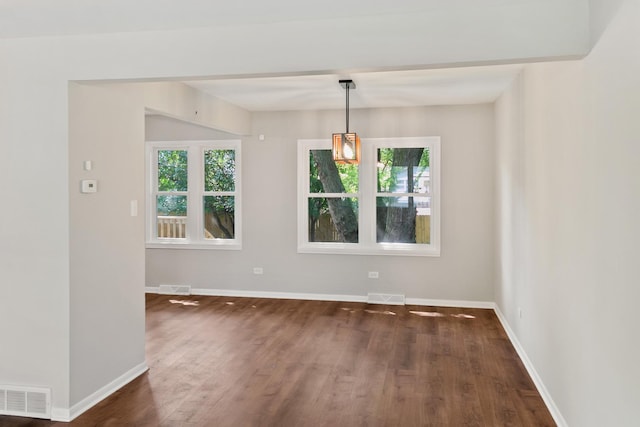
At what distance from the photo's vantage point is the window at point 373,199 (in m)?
6.56

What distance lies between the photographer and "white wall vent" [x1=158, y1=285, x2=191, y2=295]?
7137 millimetres

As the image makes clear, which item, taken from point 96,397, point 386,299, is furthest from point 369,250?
point 96,397

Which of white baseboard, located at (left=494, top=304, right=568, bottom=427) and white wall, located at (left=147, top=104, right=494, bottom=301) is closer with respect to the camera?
white baseboard, located at (left=494, top=304, right=568, bottom=427)

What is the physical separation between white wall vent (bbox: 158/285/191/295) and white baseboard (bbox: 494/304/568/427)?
13.9ft

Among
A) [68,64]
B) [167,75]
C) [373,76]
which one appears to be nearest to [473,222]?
[373,76]

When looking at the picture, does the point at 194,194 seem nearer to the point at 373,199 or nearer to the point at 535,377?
the point at 373,199

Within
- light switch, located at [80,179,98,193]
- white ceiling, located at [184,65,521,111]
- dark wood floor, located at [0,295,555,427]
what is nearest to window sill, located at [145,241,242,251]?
dark wood floor, located at [0,295,555,427]

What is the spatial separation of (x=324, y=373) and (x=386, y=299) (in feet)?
8.67

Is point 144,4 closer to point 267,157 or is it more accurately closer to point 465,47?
point 465,47

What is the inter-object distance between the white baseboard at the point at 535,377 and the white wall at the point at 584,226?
0.07 metres

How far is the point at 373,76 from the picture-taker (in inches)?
184

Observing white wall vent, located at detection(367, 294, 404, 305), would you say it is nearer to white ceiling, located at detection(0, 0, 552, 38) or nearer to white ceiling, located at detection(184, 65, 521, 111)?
white ceiling, located at detection(184, 65, 521, 111)

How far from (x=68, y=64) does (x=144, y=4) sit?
2.84 ft

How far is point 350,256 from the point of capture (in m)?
6.74
